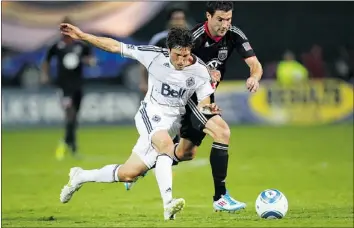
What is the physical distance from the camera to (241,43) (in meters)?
9.77

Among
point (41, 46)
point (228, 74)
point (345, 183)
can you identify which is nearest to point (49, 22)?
point (41, 46)

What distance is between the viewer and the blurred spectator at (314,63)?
89.7 feet

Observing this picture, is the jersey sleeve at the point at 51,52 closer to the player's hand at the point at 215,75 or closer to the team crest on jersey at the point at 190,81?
the player's hand at the point at 215,75

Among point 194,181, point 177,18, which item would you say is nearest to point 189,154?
point 177,18

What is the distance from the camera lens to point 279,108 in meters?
22.8

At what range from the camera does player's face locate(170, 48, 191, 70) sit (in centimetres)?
886

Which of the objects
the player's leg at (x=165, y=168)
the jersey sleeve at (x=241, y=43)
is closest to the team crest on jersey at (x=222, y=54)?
the jersey sleeve at (x=241, y=43)

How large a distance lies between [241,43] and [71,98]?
25.1 feet

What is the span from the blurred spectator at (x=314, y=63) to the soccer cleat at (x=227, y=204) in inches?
719

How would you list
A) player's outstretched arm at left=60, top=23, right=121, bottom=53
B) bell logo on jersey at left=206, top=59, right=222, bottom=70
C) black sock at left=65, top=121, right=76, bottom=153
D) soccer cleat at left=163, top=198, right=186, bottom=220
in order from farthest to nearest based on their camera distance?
black sock at left=65, top=121, right=76, bottom=153 < bell logo on jersey at left=206, top=59, right=222, bottom=70 < player's outstretched arm at left=60, top=23, right=121, bottom=53 < soccer cleat at left=163, top=198, right=186, bottom=220

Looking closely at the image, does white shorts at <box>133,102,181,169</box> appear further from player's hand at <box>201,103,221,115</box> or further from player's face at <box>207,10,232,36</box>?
player's face at <box>207,10,232,36</box>

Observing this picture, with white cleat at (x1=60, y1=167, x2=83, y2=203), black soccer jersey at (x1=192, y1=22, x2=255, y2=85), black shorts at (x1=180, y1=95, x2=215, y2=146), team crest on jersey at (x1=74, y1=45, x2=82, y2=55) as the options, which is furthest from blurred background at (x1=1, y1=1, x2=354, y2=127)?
black soccer jersey at (x1=192, y1=22, x2=255, y2=85)

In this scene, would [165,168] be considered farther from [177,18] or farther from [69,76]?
[69,76]

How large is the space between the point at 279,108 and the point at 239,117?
1018mm
